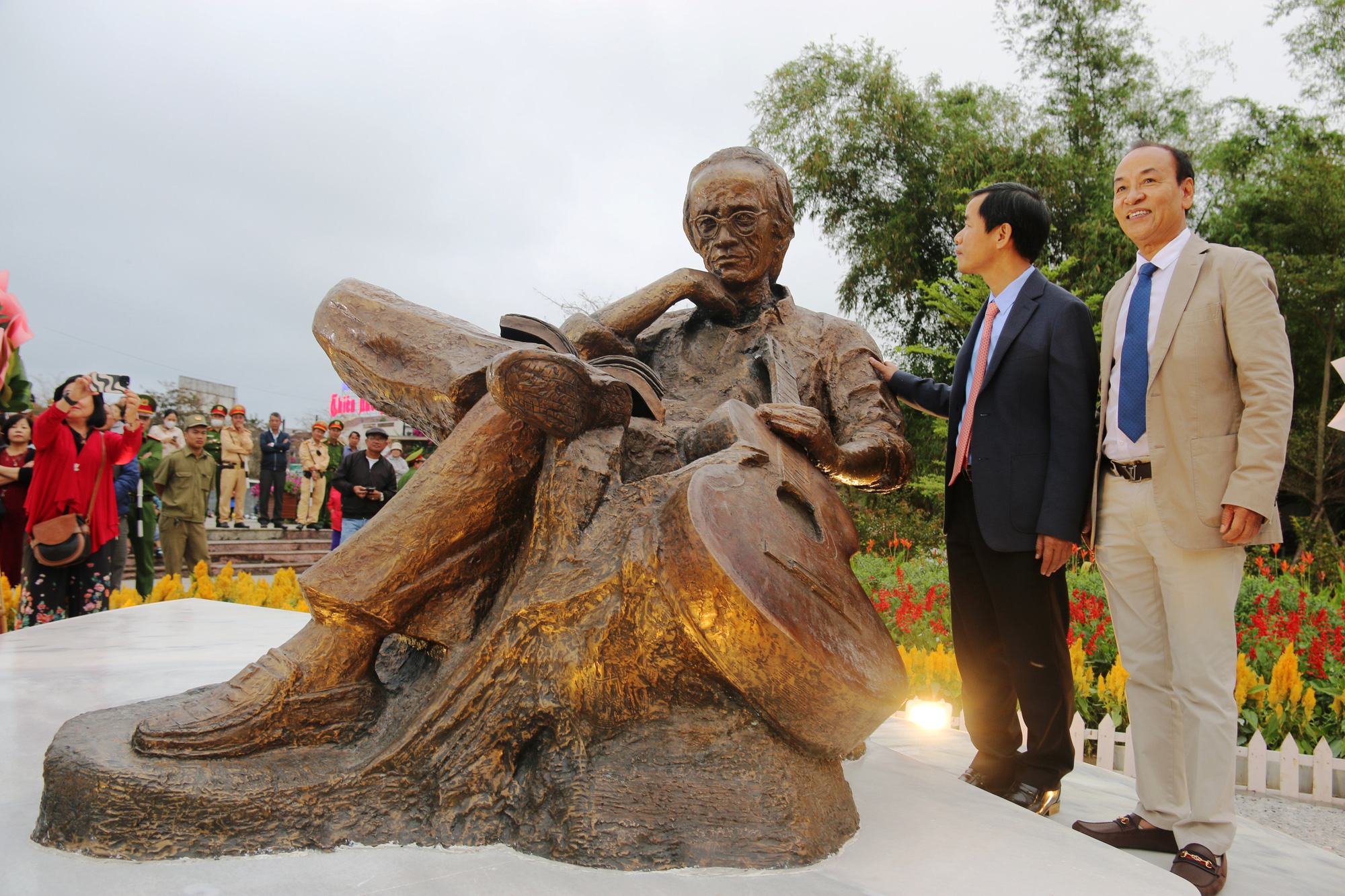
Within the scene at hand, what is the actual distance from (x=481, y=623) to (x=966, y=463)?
4.98ft

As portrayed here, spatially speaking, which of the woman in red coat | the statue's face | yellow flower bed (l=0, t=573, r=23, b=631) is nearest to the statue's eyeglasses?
the statue's face

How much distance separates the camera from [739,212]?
285 centimetres

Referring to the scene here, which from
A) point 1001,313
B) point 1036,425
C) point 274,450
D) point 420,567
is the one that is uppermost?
point 274,450

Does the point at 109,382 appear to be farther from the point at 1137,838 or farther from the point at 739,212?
the point at 1137,838

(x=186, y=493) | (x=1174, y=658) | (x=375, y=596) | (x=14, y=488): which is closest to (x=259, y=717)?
(x=375, y=596)

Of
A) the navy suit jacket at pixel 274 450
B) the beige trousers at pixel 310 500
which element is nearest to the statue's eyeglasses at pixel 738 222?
the navy suit jacket at pixel 274 450

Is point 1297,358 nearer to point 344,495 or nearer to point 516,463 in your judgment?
point 344,495

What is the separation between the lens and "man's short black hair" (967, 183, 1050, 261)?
8.62 ft

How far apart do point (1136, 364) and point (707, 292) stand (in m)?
1.28

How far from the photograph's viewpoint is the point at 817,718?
1813mm

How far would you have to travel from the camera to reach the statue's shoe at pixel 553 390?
190cm

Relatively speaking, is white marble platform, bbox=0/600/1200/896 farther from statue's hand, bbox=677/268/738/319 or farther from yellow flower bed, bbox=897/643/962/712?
statue's hand, bbox=677/268/738/319

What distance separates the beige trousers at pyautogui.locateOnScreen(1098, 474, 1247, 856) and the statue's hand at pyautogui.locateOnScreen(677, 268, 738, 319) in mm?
1288

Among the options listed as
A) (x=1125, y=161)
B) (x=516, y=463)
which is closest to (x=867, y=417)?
(x=1125, y=161)
